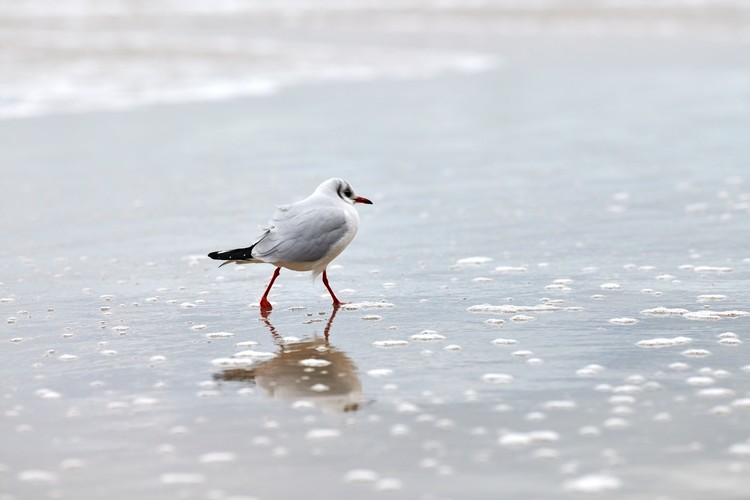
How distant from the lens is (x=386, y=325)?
5652 mm

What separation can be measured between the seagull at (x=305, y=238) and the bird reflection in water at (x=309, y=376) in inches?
28.5

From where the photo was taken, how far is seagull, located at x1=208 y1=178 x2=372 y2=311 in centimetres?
604

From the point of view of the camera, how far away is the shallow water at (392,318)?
12.7ft

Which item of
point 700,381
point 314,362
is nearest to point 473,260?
point 314,362

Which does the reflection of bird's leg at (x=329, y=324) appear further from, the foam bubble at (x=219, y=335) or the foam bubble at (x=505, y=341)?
the foam bubble at (x=505, y=341)

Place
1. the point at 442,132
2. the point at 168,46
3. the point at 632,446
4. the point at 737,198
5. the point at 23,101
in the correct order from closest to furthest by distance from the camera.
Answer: the point at 632,446 < the point at 737,198 < the point at 442,132 < the point at 23,101 < the point at 168,46

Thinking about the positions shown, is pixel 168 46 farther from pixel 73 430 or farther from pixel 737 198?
pixel 73 430

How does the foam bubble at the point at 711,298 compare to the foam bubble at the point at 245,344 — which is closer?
the foam bubble at the point at 245,344

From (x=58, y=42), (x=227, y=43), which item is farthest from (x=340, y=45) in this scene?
(x=58, y=42)

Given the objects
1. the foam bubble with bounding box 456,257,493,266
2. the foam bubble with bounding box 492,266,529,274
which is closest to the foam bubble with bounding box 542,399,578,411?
the foam bubble with bounding box 492,266,529,274

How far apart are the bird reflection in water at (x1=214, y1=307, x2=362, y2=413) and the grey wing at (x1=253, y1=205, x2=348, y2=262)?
723 mm

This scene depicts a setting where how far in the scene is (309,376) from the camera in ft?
16.0

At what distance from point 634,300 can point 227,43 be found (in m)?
17.7

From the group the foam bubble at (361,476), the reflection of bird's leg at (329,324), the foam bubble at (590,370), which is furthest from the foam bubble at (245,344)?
the foam bubble at (361,476)
